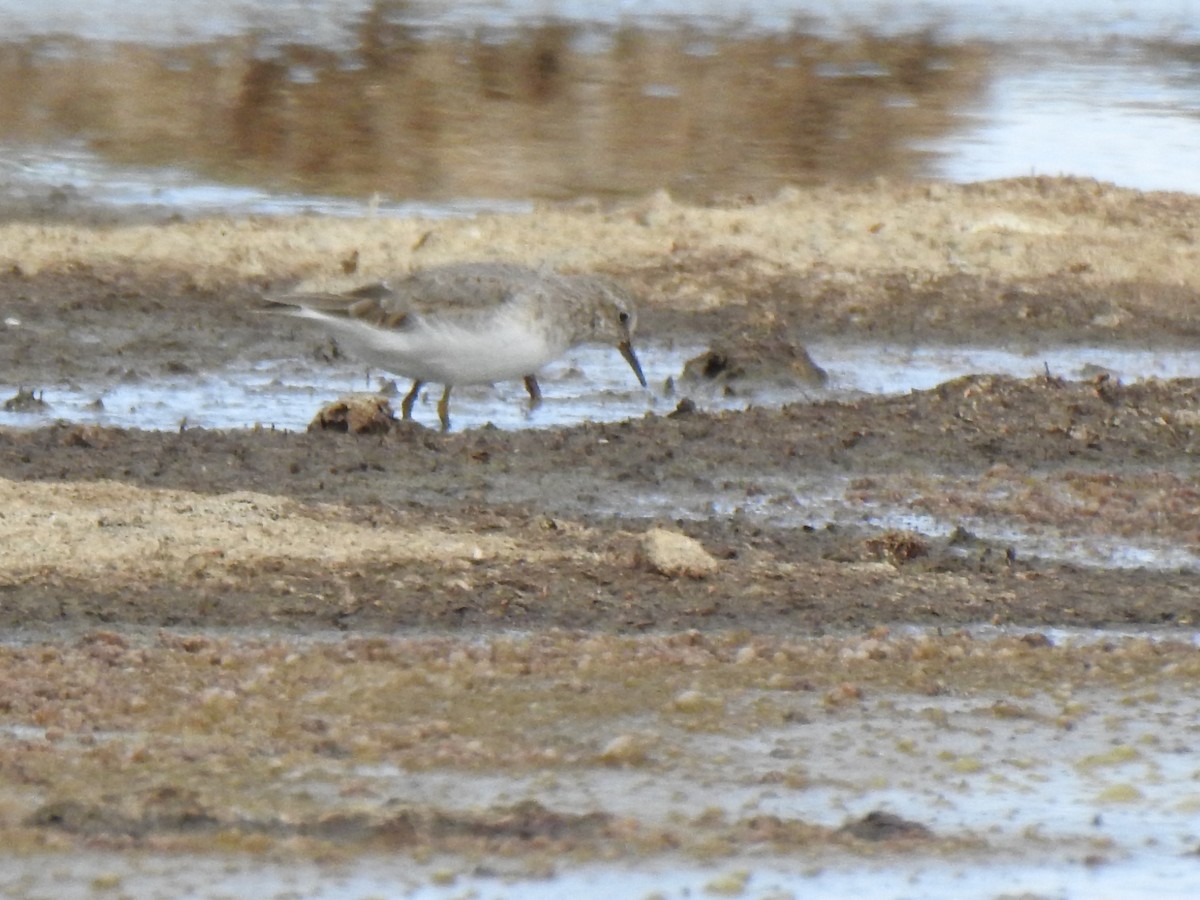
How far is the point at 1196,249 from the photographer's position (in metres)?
12.6

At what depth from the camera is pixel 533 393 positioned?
9578mm

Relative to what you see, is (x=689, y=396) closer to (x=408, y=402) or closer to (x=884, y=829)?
(x=408, y=402)

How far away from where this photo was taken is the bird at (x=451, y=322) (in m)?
8.85

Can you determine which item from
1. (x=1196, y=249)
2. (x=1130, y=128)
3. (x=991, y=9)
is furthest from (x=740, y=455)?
(x=991, y=9)

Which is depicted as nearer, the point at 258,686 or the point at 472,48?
the point at 258,686

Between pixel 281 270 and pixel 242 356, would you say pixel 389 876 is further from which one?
pixel 281 270

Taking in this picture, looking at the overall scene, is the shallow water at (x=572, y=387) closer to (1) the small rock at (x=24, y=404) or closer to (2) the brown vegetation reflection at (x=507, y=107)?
(1) the small rock at (x=24, y=404)

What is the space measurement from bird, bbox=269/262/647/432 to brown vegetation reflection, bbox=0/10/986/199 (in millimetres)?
5931

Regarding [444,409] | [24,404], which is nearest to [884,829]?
[444,409]

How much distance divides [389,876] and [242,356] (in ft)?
20.8

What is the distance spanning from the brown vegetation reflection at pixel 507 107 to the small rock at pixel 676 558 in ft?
27.9

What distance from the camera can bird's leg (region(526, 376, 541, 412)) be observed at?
9.55m

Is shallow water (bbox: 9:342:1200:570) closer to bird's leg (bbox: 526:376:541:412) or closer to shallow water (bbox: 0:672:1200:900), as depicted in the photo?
bird's leg (bbox: 526:376:541:412)

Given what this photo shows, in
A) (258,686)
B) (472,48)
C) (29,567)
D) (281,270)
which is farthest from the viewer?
(472,48)
